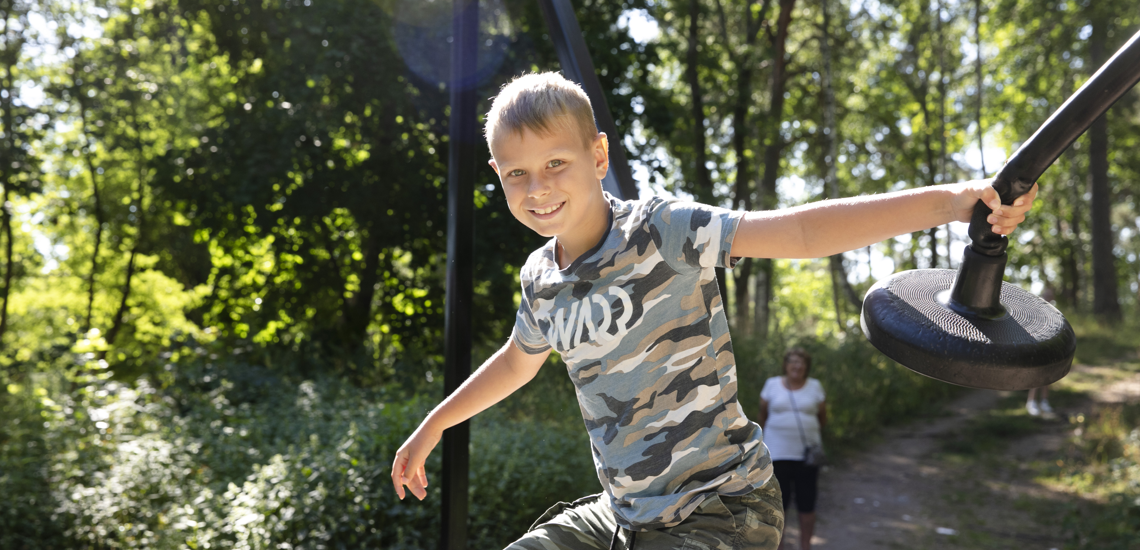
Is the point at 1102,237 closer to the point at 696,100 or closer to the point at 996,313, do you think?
the point at 696,100

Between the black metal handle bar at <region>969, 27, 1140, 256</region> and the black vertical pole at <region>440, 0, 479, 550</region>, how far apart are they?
6.01ft

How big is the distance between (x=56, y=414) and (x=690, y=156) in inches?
424

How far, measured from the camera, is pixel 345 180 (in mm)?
9922

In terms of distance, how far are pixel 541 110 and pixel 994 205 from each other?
2.68 feet

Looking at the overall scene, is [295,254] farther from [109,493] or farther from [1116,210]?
[1116,210]

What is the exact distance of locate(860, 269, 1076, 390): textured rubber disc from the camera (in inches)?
43.4

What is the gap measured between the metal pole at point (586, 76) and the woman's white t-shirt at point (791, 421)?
13.6ft

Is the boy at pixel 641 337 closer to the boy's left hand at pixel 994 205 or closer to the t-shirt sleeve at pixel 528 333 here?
the t-shirt sleeve at pixel 528 333

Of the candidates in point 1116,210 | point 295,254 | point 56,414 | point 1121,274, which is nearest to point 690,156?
point 295,254

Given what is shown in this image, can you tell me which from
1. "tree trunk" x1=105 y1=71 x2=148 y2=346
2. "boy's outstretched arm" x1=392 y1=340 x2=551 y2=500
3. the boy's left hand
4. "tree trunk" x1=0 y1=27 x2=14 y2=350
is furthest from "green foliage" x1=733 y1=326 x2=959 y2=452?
"tree trunk" x1=0 y1=27 x2=14 y2=350

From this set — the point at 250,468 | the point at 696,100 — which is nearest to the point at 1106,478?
the point at 250,468

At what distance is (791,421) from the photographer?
19.6 ft

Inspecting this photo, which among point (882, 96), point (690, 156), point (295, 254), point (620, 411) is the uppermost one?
point (882, 96)

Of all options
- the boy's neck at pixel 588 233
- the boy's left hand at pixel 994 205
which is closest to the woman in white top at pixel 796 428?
the boy's neck at pixel 588 233
